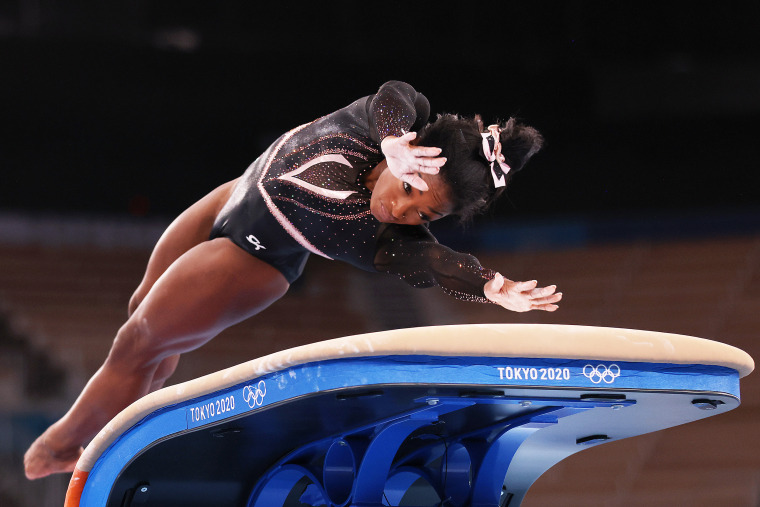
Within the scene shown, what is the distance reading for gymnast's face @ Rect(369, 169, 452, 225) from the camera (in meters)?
1.77

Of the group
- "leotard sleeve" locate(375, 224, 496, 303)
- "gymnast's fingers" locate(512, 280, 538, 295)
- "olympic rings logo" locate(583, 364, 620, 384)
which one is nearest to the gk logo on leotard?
"leotard sleeve" locate(375, 224, 496, 303)

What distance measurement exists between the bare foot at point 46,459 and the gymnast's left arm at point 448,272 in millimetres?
1011

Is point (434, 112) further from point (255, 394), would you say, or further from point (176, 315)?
point (255, 394)

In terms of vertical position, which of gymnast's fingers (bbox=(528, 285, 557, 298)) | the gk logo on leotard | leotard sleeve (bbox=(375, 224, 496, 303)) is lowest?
gymnast's fingers (bbox=(528, 285, 557, 298))

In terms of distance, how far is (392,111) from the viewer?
6.03ft

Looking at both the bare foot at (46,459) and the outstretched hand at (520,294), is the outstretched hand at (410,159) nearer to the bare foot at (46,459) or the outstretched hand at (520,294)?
the outstretched hand at (520,294)

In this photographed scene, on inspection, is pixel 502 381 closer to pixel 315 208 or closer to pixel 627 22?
pixel 315 208

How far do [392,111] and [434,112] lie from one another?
4.66 meters

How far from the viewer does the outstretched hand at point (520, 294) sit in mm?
1661

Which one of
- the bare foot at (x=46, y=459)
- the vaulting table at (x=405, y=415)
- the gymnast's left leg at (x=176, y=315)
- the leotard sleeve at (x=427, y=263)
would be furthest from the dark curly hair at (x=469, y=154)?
the bare foot at (x=46, y=459)

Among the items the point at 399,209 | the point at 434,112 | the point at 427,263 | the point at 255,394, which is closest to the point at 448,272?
the point at 427,263

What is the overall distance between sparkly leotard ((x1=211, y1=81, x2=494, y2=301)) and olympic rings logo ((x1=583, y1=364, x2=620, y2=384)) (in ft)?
1.99

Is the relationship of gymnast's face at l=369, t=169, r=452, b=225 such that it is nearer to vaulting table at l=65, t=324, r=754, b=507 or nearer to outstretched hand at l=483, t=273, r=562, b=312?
outstretched hand at l=483, t=273, r=562, b=312

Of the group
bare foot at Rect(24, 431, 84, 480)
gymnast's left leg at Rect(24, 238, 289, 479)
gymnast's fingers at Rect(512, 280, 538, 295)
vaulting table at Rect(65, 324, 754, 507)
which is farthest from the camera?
bare foot at Rect(24, 431, 84, 480)
